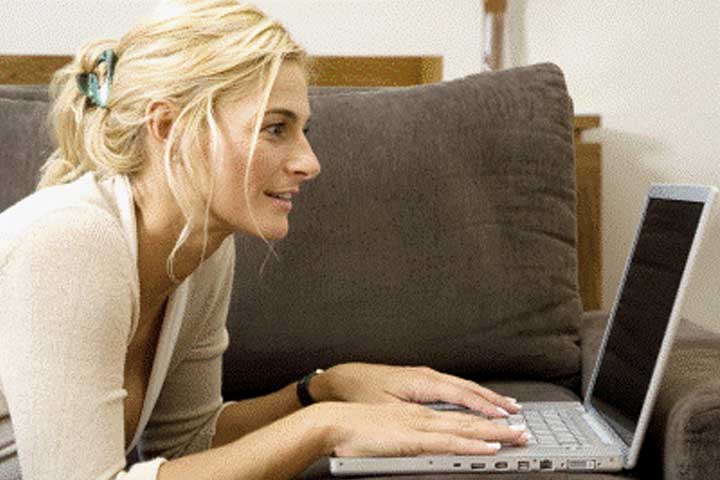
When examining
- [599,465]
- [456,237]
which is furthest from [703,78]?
[599,465]

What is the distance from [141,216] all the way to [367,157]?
1.66 feet

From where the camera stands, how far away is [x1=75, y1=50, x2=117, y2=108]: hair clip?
3.75ft

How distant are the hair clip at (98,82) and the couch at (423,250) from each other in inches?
16.4

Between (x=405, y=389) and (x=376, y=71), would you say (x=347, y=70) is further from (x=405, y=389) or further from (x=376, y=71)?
(x=405, y=389)

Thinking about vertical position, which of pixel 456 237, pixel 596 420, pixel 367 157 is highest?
pixel 367 157

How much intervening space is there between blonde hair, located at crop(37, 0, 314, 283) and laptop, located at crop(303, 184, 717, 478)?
327mm

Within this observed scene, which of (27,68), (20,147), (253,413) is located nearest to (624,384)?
(253,413)

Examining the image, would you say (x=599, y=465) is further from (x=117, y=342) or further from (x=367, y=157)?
(x=367, y=157)

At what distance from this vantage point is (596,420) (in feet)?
4.13

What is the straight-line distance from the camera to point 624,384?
1.20 m

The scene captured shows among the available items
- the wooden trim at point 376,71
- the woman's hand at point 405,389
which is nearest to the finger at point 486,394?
the woman's hand at point 405,389

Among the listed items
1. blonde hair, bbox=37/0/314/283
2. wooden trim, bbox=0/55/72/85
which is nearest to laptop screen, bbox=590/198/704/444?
blonde hair, bbox=37/0/314/283

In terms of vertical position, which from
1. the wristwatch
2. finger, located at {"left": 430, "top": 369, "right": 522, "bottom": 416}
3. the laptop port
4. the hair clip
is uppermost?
the hair clip

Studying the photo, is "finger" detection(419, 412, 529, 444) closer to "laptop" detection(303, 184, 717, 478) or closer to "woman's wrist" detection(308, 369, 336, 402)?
"laptop" detection(303, 184, 717, 478)
